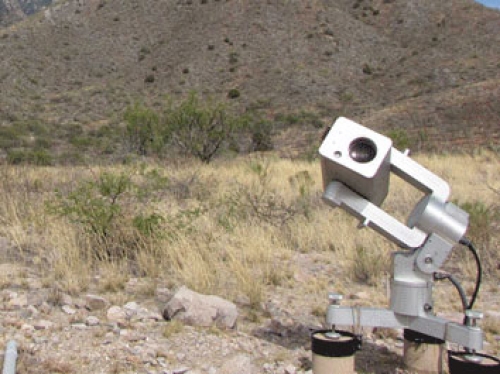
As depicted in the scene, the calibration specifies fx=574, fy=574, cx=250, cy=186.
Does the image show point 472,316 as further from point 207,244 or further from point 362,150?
point 207,244

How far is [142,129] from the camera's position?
1709cm

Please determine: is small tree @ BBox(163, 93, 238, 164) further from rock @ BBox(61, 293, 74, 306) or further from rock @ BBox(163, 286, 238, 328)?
rock @ BBox(163, 286, 238, 328)

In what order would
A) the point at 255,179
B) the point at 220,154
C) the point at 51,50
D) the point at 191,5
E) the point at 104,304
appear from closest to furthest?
the point at 104,304, the point at 255,179, the point at 220,154, the point at 51,50, the point at 191,5

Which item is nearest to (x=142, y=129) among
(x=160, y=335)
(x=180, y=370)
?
(x=160, y=335)

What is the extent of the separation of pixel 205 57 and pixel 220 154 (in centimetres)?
2468

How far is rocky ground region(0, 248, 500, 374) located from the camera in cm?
315

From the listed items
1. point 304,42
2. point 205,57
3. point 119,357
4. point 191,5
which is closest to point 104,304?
point 119,357

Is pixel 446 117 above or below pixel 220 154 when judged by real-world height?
above

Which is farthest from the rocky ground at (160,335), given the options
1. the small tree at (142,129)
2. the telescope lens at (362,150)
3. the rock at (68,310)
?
the small tree at (142,129)

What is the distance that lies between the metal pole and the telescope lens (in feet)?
6.41

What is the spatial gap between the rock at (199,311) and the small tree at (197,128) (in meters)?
12.2

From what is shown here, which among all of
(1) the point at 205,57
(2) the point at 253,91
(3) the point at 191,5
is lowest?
(2) the point at 253,91

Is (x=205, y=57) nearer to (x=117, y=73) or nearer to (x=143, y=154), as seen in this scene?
(x=117, y=73)

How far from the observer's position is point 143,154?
17438mm
